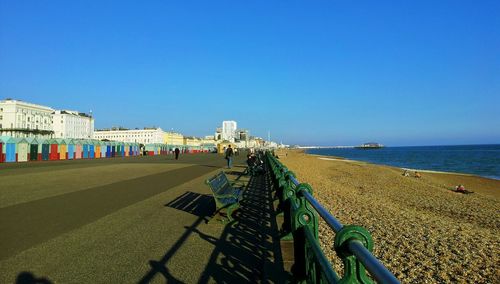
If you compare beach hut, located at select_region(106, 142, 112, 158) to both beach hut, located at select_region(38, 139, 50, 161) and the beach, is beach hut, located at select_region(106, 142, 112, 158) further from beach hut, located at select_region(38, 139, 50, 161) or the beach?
the beach

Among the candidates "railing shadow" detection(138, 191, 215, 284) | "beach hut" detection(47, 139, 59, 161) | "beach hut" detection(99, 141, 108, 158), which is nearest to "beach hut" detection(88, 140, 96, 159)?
"beach hut" detection(99, 141, 108, 158)

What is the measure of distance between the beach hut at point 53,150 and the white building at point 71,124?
100 m

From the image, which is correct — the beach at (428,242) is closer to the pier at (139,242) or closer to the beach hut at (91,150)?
the pier at (139,242)

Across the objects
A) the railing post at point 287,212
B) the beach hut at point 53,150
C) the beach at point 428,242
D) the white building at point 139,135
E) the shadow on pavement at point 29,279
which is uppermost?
the white building at point 139,135

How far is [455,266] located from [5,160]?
1309 inches

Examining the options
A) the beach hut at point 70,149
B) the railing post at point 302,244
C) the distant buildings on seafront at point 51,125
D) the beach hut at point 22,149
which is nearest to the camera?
the railing post at point 302,244

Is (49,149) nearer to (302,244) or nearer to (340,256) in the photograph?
(302,244)

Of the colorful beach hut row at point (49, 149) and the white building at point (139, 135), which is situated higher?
the white building at point (139, 135)

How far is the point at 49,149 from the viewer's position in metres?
35.4

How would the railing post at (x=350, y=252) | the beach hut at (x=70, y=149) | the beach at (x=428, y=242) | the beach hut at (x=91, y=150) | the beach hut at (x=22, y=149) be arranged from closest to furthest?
1. the railing post at (x=350, y=252)
2. the beach at (x=428, y=242)
3. the beach hut at (x=22, y=149)
4. the beach hut at (x=70, y=149)
5. the beach hut at (x=91, y=150)

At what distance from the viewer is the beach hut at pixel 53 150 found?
35.6 meters

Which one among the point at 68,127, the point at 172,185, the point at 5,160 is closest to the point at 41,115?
the point at 68,127

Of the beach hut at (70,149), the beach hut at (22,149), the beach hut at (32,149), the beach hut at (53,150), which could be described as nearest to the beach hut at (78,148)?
the beach hut at (70,149)

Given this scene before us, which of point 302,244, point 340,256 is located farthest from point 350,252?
point 302,244
